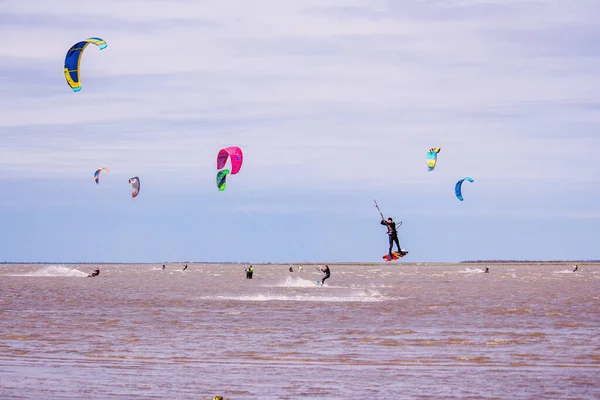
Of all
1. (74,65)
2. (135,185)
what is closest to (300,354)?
(74,65)

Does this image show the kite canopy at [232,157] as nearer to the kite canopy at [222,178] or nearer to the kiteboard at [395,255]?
the kite canopy at [222,178]

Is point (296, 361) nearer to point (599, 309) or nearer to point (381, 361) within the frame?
point (381, 361)

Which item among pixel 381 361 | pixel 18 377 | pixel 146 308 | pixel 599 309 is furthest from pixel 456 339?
pixel 146 308

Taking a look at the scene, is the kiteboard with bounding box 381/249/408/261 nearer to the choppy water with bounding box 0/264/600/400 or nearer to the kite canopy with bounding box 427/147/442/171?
the choppy water with bounding box 0/264/600/400

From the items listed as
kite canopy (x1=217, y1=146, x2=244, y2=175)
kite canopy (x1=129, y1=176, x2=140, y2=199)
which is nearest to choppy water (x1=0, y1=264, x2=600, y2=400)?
kite canopy (x1=217, y1=146, x2=244, y2=175)

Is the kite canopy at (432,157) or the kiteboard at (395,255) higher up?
the kite canopy at (432,157)

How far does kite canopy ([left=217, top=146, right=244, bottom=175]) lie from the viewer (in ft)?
139

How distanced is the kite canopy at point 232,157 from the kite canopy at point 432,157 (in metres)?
8.46

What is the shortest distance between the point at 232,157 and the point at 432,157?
9348 millimetres

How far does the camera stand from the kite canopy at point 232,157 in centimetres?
4231

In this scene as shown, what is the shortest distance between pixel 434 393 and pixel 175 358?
22.9 ft

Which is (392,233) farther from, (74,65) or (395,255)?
(74,65)

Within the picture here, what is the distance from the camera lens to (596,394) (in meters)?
16.0

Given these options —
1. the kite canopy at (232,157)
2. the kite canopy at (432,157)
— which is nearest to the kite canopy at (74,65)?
the kite canopy at (232,157)
